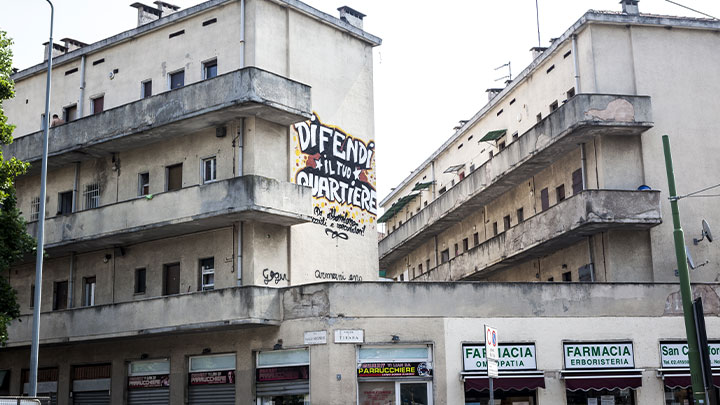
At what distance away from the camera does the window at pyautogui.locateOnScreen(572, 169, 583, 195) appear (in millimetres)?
36156

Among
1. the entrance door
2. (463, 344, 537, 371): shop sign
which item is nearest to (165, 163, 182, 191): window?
the entrance door

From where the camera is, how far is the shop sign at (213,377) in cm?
3080

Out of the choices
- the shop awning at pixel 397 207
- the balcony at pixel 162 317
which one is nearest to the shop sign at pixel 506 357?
the balcony at pixel 162 317

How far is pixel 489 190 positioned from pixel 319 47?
1232 cm

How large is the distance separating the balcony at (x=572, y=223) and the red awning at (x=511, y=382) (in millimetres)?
7314

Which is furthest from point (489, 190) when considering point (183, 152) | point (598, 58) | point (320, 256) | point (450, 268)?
point (183, 152)

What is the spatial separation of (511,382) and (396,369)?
3.62 meters

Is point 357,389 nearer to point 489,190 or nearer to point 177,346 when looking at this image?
point 177,346

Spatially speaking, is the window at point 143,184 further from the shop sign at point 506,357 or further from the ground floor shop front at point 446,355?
the shop sign at point 506,357

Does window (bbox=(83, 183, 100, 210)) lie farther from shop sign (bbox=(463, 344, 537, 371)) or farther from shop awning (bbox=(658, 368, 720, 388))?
shop awning (bbox=(658, 368, 720, 388))

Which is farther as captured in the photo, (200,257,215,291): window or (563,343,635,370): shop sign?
(200,257,215,291): window

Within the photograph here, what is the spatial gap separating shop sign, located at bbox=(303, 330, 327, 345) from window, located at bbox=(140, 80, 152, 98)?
12.7 metres

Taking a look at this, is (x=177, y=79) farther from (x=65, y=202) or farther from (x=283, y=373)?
(x=283, y=373)

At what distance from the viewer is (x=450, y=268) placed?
47969 mm
